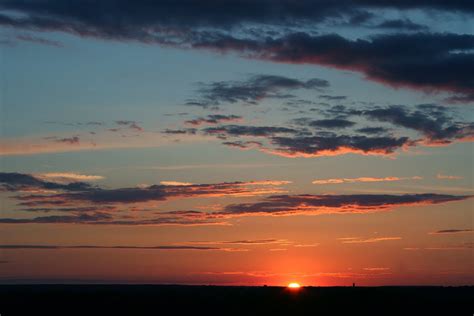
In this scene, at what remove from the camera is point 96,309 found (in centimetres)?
8762

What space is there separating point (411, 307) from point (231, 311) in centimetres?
2344

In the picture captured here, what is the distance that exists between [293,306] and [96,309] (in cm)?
2274

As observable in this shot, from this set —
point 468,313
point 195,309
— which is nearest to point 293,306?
point 195,309

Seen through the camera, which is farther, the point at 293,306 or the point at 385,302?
the point at 385,302

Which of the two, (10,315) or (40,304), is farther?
(40,304)

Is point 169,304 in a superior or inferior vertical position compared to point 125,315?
superior

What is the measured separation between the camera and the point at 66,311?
280 ft

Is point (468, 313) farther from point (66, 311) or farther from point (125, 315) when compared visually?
point (66, 311)

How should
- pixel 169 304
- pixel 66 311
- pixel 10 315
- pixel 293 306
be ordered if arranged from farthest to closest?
pixel 169 304, pixel 293 306, pixel 66 311, pixel 10 315

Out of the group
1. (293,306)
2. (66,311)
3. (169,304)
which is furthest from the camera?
(169,304)

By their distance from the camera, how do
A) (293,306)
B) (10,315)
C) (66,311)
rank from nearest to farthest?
(10,315) < (66,311) < (293,306)

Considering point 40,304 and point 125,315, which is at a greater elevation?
point 40,304

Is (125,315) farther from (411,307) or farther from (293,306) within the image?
(411,307)

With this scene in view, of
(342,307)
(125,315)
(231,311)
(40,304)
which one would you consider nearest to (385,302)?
(342,307)
